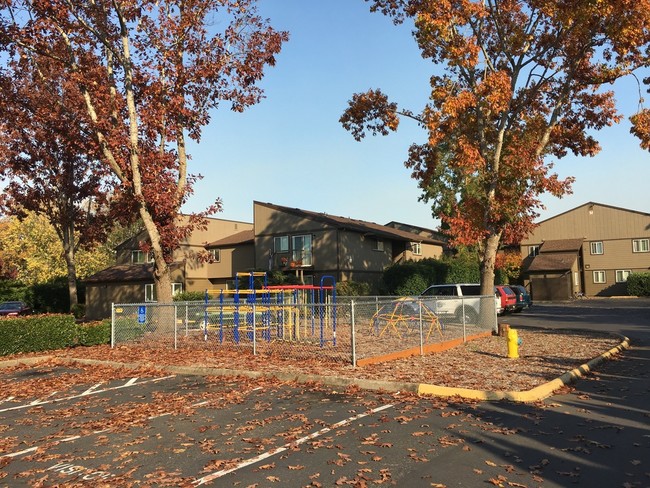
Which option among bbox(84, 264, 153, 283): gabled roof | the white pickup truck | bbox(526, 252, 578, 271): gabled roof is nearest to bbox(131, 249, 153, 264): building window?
bbox(84, 264, 153, 283): gabled roof

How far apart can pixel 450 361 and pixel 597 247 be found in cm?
4619

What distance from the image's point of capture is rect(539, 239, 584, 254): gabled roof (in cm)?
5122

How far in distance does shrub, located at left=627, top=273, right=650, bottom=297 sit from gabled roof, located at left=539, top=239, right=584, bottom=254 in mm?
5426

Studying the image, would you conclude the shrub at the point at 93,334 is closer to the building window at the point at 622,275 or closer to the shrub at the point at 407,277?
the shrub at the point at 407,277

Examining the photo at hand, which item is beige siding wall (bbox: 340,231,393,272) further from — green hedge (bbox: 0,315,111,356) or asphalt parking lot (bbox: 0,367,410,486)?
asphalt parking lot (bbox: 0,367,410,486)

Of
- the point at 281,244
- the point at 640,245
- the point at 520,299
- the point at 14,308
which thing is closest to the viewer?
the point at 520,299

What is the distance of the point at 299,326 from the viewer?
15.7 meters

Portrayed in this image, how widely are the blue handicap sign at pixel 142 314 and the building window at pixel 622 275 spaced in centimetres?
4709

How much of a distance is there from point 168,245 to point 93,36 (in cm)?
785

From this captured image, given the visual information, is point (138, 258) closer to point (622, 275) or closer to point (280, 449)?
point (280, 449)

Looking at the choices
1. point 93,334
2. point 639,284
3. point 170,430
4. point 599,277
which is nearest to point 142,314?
point 93,334

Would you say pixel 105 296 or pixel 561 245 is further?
pixel 561 245

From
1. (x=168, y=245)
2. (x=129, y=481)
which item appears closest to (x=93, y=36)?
(x=168, y=245)

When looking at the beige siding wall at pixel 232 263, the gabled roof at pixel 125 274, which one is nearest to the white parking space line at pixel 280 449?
the beige siding wall at pixel 232 263
